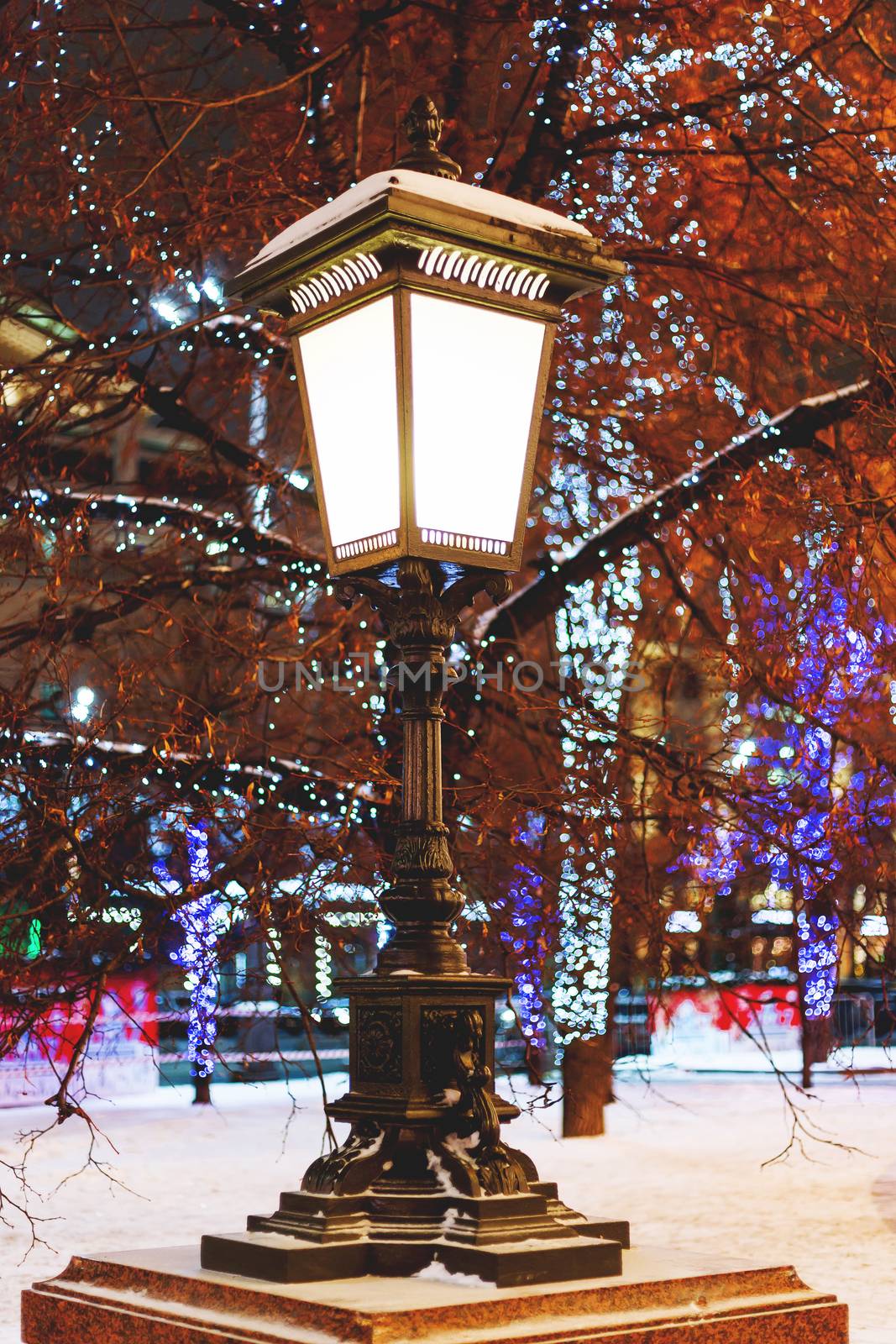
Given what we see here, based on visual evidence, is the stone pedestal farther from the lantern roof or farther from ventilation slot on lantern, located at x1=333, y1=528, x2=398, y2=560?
the lantern roof

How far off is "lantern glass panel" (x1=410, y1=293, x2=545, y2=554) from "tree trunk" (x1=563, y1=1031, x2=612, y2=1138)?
11.0 m

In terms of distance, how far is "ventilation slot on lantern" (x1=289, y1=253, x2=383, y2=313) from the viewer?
4.20 meters

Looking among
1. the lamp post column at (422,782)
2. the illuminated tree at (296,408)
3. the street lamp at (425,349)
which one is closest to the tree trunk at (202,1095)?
the illuminated tree at (296,408)

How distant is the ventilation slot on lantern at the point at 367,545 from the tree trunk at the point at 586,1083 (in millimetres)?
10906

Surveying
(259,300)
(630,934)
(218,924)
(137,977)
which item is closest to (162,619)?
(218,924)

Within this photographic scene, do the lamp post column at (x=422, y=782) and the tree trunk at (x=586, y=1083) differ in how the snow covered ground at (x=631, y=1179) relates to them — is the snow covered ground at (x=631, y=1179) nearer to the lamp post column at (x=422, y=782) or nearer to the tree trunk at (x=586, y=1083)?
the tree trunk at (x=586, y=1083)

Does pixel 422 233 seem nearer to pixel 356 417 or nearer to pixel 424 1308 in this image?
pixel 356 417

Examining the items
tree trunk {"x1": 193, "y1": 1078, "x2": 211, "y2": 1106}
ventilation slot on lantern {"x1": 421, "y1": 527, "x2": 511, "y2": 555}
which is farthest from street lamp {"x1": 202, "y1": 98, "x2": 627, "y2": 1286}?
tree trunk {"x1": 193, "y1": 1078, "x2": 211, "y2": 1106}

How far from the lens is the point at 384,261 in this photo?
415 cm

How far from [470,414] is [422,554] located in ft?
1.31

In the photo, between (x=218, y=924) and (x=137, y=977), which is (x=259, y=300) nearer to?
(x=218, y=924)

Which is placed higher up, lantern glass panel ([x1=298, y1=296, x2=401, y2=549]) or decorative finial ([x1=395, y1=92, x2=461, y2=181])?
decorative finial ([x1=395, y1=92, x2=461, y2=181])

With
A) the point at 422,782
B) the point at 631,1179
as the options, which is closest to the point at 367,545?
the point at 422,782

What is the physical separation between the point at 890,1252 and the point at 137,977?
360 inches
